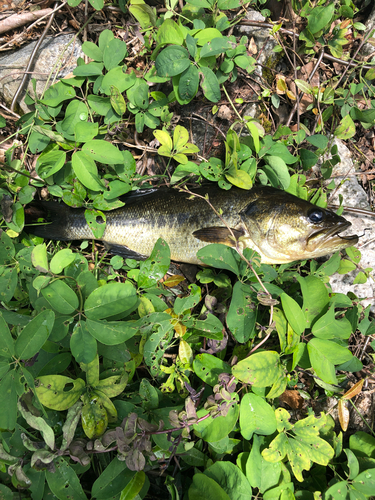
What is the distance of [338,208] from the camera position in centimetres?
326

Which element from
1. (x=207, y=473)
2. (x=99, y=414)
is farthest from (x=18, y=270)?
(x=207, y=473)

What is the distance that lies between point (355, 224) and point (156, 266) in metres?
2.38

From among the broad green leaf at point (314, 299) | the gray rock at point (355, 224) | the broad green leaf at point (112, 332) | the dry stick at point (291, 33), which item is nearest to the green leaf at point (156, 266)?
the broad green leaf at point (112, 332)

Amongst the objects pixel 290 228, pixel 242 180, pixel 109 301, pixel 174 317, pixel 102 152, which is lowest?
pixel 174 317

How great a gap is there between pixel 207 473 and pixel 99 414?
3.10 ft

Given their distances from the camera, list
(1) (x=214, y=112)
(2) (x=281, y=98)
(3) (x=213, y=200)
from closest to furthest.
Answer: (3) (x=213, y=200) < (1) (x=214, y=112) < (2) (x=281, y=98)

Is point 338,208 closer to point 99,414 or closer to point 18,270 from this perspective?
point 99,414

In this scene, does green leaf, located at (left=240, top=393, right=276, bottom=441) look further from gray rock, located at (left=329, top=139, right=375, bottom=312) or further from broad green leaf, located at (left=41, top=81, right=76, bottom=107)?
broad green leaf, located at (left=41, top=81, right=76, bottom=107)

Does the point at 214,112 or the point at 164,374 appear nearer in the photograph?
the point at 164,374

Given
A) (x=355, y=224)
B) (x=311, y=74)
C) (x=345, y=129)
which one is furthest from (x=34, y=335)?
(x=311, y=74)

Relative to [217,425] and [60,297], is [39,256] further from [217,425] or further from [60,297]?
[217,425]

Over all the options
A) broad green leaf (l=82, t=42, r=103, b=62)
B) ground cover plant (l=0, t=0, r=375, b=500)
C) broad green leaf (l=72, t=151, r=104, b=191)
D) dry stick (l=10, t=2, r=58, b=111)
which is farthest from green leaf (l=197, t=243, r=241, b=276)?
dry stick (l=10, t=2, r=58, b=111)

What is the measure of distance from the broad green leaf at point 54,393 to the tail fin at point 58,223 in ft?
5.00

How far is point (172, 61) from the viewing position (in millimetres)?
2695
